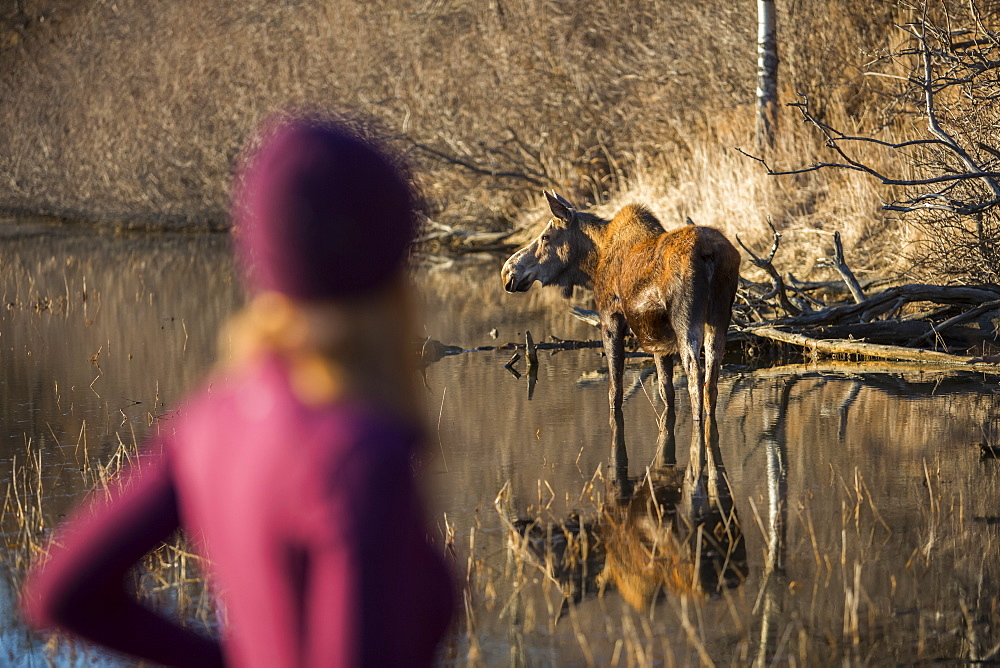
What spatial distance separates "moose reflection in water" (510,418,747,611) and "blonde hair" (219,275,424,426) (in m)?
4.46

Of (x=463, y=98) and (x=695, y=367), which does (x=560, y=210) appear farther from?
(x=463, y=98)

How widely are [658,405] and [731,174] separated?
9.63 metres

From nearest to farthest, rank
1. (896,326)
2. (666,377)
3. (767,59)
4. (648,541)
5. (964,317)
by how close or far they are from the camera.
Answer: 1. (648,541)
2. (666,377)
3. (964,317)
4. (896,326)
5. (767,59)

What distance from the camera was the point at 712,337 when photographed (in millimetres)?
9500

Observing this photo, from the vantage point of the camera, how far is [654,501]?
7.39 metres

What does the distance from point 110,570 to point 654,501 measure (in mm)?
5713

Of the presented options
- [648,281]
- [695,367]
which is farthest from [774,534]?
[648,281]

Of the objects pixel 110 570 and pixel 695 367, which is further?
pixel 695 367

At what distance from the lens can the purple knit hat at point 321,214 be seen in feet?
5.54

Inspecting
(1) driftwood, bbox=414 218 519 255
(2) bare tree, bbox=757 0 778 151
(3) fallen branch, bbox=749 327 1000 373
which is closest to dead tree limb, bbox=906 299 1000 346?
(3) fallen branch, bbox=749 327 1000 373

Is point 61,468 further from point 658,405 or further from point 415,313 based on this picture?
point 415,313

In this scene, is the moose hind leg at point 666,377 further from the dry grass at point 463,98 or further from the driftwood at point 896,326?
the dry grass at point 463,98

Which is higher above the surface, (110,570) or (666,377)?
(110,570)

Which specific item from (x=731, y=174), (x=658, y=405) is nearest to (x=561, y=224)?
(x=658, y=405)
